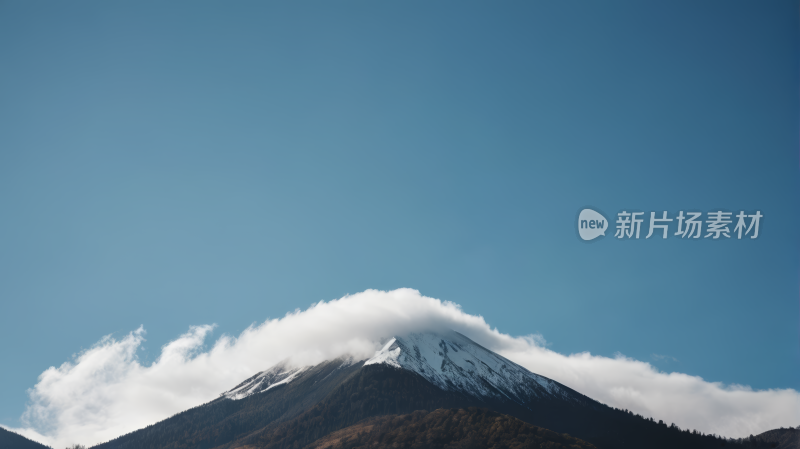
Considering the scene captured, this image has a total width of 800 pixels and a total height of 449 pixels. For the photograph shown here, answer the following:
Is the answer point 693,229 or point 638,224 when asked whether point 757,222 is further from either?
point 638,224

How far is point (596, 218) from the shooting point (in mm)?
65812

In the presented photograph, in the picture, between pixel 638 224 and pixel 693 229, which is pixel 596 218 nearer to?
pixel 638 224

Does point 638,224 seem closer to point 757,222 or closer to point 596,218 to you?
point 596,218

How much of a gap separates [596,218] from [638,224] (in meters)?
5.12

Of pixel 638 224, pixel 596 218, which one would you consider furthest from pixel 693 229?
pixel 596 218

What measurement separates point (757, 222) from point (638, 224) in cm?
1267

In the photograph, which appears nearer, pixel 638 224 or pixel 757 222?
pixel 757 222

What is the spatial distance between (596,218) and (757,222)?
58.0 feet

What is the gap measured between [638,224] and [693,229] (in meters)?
6.40

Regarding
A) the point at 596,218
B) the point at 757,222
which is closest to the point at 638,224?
the point at 596,218

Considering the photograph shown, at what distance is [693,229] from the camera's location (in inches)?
2479

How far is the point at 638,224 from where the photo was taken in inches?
2539

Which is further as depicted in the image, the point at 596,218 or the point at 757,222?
the point at 596,218

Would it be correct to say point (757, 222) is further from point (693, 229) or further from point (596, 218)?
point (596, 218)
